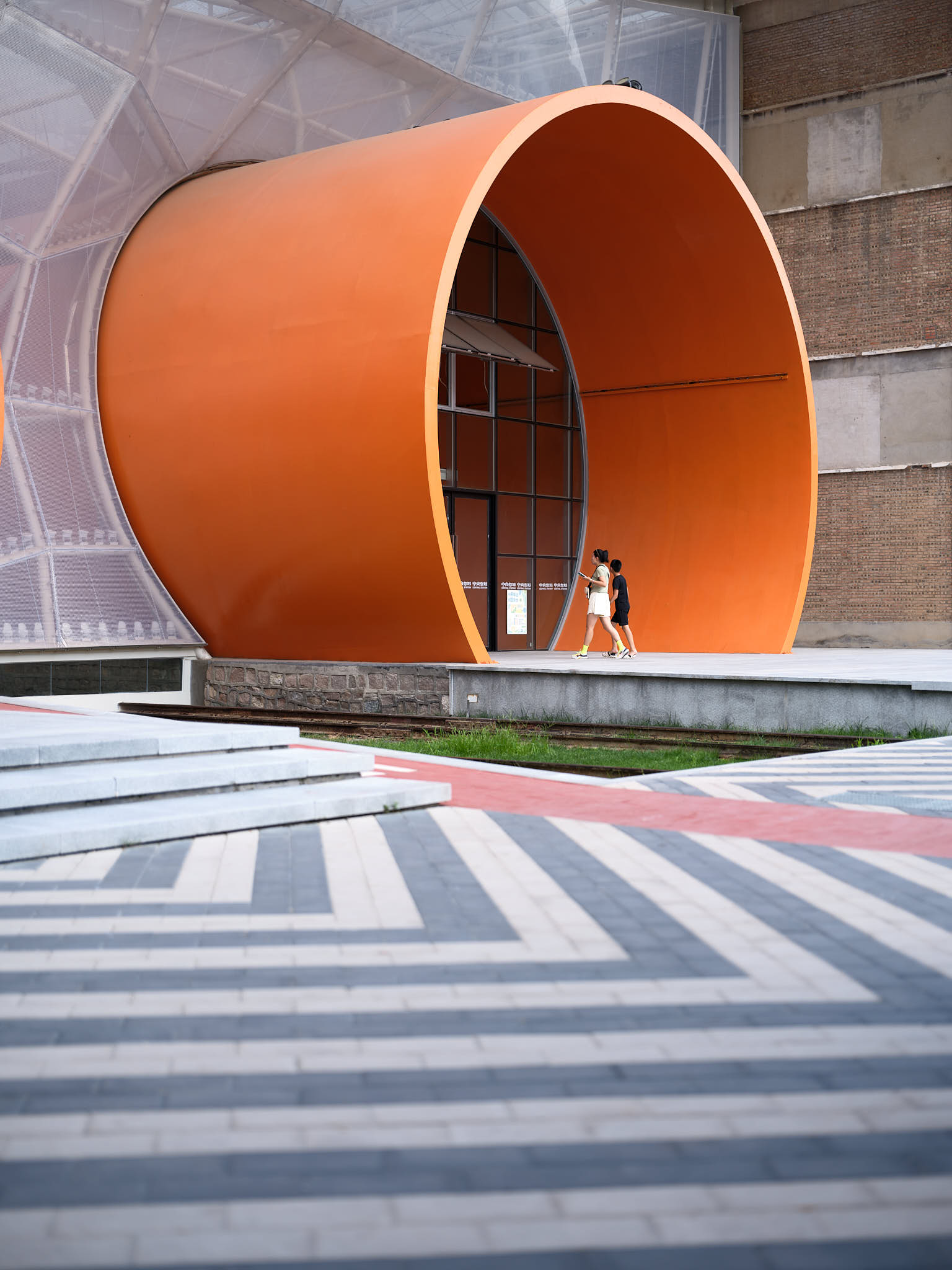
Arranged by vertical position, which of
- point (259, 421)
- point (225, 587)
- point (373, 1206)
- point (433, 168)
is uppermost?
point (433, 168)

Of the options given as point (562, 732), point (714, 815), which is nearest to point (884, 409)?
point (562, 732)

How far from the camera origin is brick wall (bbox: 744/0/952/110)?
98.4 feet

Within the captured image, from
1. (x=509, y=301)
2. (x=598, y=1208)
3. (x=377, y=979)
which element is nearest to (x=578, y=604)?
(x=509, y=301)

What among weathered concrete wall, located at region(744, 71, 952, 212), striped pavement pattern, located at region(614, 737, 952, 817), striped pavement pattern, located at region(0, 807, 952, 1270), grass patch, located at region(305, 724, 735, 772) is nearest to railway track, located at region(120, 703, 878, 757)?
grass patch, located at region(305, 724, 735, 772)

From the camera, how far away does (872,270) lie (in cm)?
3048

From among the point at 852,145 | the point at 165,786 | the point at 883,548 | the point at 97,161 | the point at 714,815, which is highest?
the point at 852,145

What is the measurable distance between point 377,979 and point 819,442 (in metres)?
27.9

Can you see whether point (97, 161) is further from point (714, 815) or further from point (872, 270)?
point (872, 270)

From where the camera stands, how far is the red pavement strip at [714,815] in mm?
7766

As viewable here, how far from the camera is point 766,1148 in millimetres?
3488

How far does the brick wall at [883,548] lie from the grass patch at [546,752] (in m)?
16.9

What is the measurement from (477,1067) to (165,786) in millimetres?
4839

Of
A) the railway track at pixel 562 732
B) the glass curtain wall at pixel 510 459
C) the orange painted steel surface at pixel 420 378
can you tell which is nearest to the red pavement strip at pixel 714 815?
the railway track at pixel 562 732

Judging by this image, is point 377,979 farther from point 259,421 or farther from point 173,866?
point 259,421
